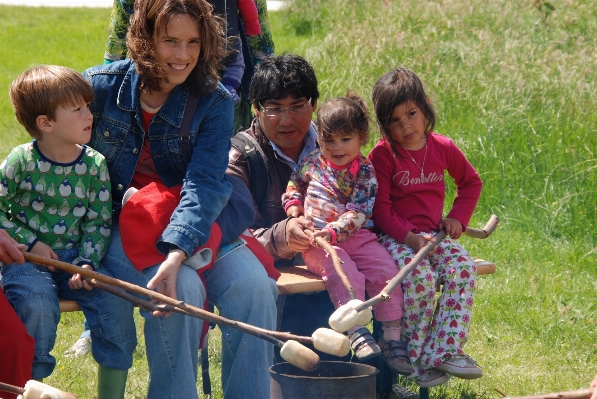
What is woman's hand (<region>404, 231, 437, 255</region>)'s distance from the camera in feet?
12.8

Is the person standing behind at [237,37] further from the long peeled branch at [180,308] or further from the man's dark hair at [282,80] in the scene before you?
the long peeled branch at [180,308]

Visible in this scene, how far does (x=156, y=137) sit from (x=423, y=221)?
1.25 metres

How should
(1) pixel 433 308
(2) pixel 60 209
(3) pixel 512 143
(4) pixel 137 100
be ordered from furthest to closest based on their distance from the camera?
1. (3) pixel 512 143
2. (1) pixel 433 308
3. (4) pixel 137 100
4. (2) pixel 60 209

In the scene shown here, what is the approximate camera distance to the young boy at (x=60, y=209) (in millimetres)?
3395

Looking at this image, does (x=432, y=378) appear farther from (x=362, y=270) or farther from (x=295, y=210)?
(x=295, y=210)

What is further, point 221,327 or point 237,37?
point 237,37

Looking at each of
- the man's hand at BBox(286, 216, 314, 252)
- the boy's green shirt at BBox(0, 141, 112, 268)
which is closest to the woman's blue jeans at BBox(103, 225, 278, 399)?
the boy's green shirt at BBox(0, 141, 112, 268)

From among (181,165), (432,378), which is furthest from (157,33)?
(432,378)

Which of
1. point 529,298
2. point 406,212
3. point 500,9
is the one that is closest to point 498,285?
point 529,298

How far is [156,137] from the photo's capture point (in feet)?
12.1

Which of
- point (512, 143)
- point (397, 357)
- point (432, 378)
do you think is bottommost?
point (432, 378)

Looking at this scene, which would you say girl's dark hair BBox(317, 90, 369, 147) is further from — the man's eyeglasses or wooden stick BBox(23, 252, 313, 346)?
wooden stick BBox(23, 252, 313, 346)

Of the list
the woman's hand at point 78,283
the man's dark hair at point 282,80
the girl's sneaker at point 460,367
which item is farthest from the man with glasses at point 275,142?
the woman's hand at point 78,283

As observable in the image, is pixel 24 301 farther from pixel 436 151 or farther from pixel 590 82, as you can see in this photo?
pixel 590 82
